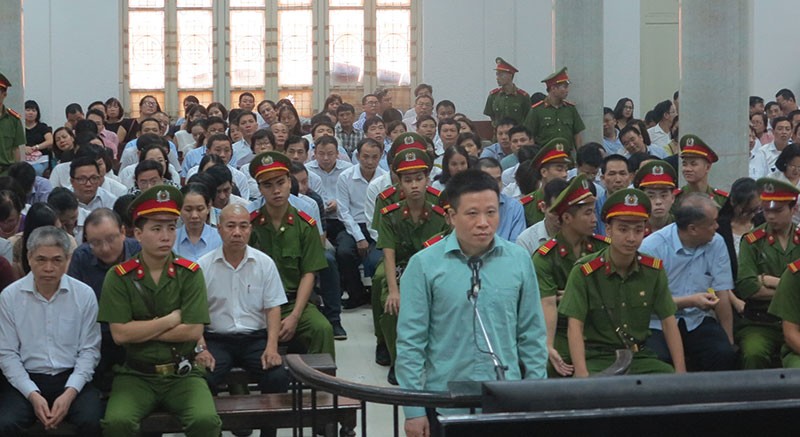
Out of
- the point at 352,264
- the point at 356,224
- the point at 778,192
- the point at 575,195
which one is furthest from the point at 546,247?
the point at 356,224

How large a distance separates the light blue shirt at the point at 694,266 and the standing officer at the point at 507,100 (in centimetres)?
758

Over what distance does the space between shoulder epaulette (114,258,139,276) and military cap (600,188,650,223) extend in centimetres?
233

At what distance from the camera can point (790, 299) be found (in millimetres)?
5855

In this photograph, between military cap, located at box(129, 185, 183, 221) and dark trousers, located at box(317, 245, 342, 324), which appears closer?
military cap, located at box(129, 185, 183, 221)

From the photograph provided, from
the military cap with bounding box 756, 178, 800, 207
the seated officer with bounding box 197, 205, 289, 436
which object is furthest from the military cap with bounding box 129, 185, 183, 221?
the military cap with bounding box 756, 178, 800, 207

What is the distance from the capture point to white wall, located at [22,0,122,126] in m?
16.8

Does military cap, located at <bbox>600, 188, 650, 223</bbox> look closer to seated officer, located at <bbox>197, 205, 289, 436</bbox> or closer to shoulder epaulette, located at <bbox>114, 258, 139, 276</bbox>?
seated officer, located at <bbox>197, 205, 289, 436</bbox>

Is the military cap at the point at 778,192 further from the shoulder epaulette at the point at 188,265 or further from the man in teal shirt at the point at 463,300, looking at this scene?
the shoulder epaulette at the point at 188,265

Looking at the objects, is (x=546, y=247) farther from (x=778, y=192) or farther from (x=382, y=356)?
(x=382, y=356)

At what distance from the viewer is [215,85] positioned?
17266mm

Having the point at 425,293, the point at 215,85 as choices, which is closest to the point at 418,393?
the point at 425,293

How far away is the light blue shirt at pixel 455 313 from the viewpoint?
420cm

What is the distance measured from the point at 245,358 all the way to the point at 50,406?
3.73 feet

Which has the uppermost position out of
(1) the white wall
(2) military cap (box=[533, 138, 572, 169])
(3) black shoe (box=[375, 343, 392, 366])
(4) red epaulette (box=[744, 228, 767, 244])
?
(1) the white wall
